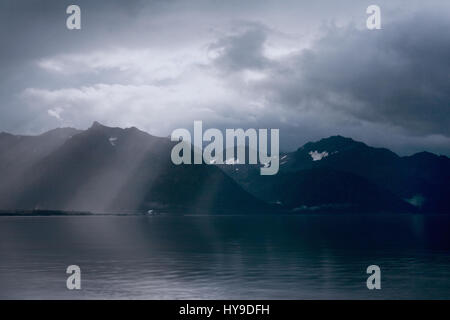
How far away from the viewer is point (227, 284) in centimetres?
6781

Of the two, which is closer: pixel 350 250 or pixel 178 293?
pixel 178 293

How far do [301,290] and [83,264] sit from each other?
43.8 m

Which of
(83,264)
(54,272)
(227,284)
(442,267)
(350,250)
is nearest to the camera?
(227,284)

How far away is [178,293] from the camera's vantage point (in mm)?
60281
